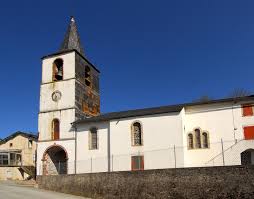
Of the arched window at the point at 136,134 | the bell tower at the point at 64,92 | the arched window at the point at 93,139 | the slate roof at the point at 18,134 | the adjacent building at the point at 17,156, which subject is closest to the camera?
the arched window at the point at 136,134

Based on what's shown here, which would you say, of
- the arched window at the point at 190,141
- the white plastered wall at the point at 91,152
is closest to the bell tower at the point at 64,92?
the white plastered wall at the point at 91,152

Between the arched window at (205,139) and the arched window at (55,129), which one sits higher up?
the arched window at (55,129)

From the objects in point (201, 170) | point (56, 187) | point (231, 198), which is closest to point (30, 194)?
point (56, 187)

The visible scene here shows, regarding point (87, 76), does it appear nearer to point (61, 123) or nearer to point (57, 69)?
point (57, 69)

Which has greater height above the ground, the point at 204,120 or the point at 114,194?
the point at 204,120

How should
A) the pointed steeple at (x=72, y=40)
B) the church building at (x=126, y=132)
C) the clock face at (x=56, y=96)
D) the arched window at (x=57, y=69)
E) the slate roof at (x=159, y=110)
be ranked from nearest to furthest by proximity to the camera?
the church building at (x=126, y=132) < the slate roof at (x=159, y=110) < the clock face at (x=56, y=96) < the arched window at (x=57, y=69) < the pointed steeple at (x=72, y=40)

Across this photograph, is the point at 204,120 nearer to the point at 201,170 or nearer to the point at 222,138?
the point at 222,138

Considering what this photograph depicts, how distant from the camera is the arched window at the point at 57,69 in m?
38.7

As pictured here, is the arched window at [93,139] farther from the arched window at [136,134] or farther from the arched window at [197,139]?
the arched window at [197,139]

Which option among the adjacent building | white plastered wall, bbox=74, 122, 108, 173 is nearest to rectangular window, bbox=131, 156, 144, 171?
white plastered wall, bbox=74, 122, 108, 173

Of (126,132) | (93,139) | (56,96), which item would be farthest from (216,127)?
(56,96)

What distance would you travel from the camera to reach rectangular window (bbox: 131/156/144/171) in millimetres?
31641

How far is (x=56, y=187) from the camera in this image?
105 feet

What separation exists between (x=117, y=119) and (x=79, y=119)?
5.14 m
